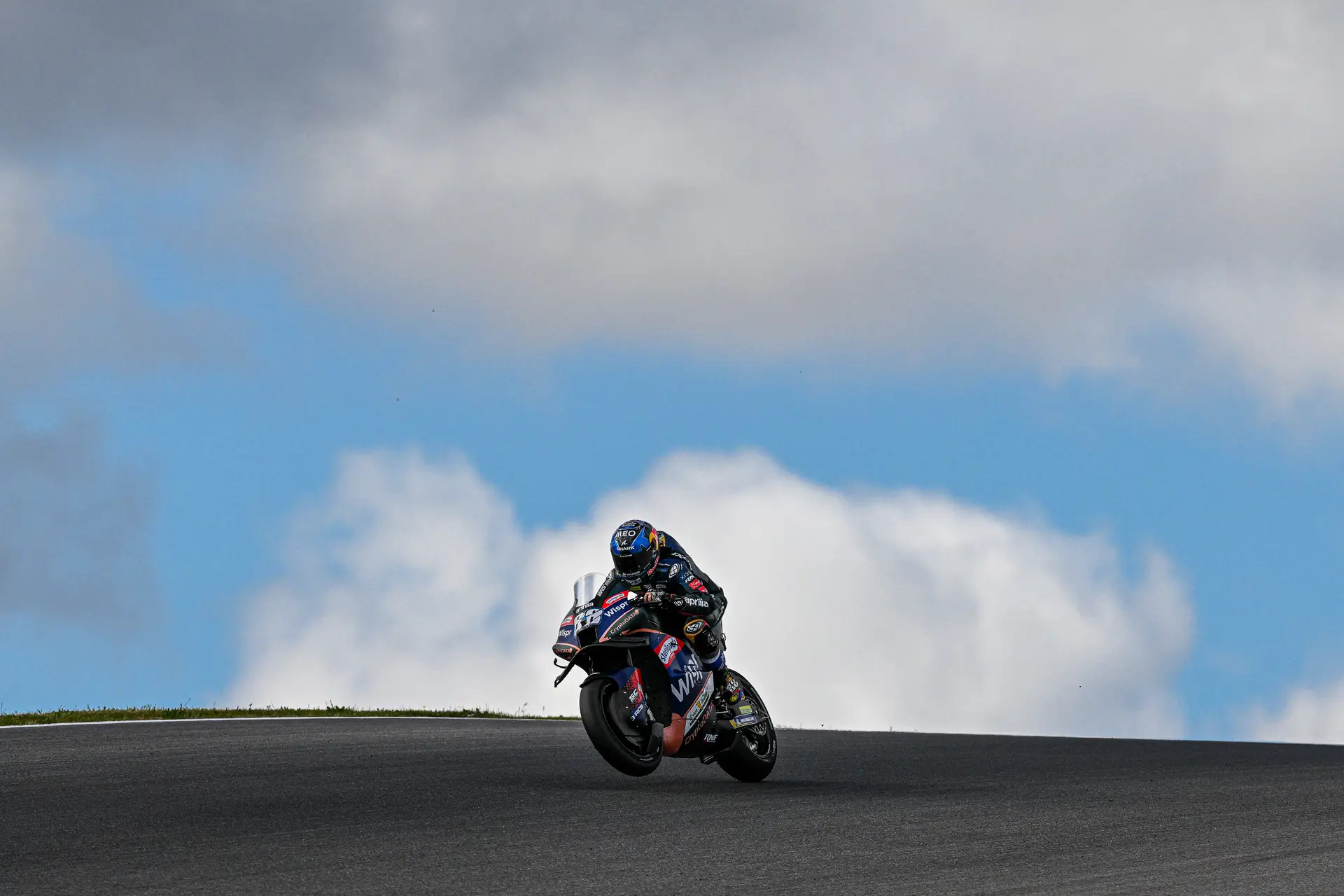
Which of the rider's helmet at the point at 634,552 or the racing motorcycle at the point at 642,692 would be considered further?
the rider's helmet at the point at 634,552

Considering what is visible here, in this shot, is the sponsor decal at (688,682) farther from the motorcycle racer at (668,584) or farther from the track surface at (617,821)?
the track surface at (617,821)

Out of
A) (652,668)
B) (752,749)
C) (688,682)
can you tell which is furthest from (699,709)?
(752,749)

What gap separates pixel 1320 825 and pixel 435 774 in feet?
22.8

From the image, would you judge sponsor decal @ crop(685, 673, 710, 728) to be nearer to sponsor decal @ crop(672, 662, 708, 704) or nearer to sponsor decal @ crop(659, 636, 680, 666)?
sponsor decal @ crop(672, 662, 708, 704)

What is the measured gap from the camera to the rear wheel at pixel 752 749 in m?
13.2

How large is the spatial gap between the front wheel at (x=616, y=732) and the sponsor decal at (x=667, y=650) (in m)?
0.53

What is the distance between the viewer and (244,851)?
334 inches

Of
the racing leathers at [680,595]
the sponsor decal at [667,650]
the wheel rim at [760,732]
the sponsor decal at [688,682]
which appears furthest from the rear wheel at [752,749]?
the sponsor decal at [667,650]

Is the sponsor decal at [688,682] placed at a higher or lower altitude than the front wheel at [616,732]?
higher

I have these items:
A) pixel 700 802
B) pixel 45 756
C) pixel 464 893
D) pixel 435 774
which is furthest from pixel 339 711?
pixel 464 893

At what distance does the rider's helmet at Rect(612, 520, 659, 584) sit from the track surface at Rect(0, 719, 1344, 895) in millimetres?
1767

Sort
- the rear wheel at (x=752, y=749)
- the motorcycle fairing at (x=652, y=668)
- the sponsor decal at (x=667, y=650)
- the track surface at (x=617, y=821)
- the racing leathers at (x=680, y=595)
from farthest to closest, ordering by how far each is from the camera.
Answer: the rear wheel at (x=752, y=749)
the racing leathers at (x=680, y=595)
the sponsor decal at (x=667, y=650)
the motorcycle fairing at (x=652, y=668)
the track surface at (x=617, y=821)

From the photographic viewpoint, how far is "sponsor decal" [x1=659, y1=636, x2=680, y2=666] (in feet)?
41.3

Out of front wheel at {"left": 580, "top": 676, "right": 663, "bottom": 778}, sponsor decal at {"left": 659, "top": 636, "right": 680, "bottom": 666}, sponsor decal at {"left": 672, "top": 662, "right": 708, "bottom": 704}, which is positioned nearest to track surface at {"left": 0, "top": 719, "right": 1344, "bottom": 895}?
front wheel at {"left": 580, "top": 676, "right": 663, "bottom": 778}
